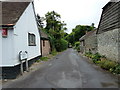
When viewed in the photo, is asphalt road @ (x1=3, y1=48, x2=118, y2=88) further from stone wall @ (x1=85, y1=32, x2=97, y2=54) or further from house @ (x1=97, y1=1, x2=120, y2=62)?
stone wall @ (x1=85, y1=32, x2=97, y2=54)

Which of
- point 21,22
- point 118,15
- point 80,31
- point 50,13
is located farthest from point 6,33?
point 80,31

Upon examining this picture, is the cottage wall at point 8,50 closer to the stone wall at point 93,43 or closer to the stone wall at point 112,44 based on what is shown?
the stone wall at point 112,44

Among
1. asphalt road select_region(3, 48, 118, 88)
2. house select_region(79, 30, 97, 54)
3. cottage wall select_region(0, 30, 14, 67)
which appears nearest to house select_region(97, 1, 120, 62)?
asphalt road select_region(3, 48, 118, 88)

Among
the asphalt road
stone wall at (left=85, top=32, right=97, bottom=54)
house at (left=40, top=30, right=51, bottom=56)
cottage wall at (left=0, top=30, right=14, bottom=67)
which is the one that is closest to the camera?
the asphalt road

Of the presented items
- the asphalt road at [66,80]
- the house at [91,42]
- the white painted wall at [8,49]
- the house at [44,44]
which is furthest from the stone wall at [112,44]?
the house at [44,44]

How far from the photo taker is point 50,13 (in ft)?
97.2

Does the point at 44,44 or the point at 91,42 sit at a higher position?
the point at 91,42

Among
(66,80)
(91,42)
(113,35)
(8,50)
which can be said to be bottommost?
(66,80)

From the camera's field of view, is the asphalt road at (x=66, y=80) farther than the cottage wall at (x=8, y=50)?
No

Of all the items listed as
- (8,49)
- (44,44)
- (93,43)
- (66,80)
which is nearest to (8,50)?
(8,49)

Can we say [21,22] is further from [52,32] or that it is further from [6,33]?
[52,32]

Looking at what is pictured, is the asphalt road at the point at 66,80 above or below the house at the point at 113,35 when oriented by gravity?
below

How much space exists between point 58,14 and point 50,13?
2116mm

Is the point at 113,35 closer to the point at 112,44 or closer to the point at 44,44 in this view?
the point at 112,44
